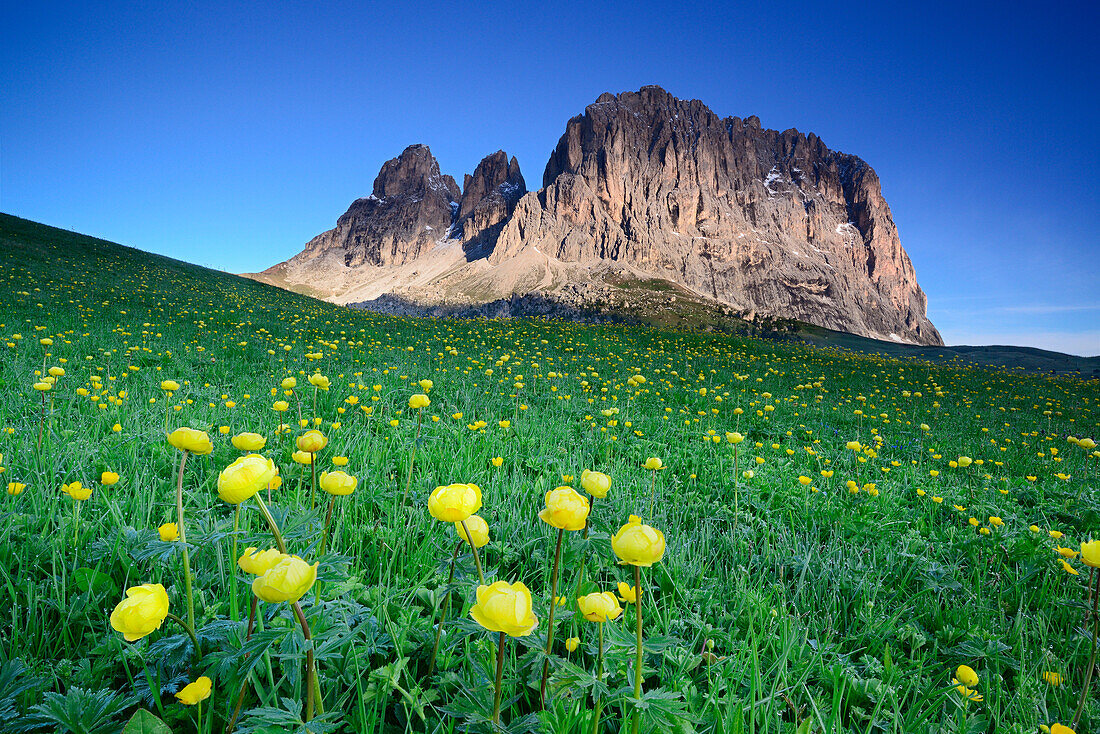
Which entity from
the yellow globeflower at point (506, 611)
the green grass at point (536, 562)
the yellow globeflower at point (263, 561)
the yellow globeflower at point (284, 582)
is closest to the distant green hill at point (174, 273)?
the green grass at point (536, 562)

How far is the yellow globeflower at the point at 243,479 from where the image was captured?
38.9 inches

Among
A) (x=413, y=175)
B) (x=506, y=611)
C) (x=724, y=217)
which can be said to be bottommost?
(x=506, y=611)

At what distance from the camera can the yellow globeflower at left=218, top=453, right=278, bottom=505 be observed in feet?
3.24

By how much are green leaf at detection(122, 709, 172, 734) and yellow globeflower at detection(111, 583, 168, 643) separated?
0.67 feet

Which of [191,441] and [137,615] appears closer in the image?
[137,615]

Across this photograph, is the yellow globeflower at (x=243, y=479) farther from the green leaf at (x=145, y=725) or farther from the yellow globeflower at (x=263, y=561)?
the green leaf at (x=145, y=725)

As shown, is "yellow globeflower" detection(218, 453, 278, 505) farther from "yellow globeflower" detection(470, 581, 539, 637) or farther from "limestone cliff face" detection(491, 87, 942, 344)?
"limestone cliff face" detection(491, 87, 942, 344)

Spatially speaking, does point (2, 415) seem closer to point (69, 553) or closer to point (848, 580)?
point (69, 553)

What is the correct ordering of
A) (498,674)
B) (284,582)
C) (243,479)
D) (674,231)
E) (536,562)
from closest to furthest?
(284,582), (498,674), (243,479), (536,562), (674,231)

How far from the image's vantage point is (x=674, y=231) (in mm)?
118938

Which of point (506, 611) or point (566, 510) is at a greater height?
point (566, 510)

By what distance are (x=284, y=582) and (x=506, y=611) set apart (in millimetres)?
408

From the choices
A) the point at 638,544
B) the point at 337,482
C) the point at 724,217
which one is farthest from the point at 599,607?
the point at 724,217

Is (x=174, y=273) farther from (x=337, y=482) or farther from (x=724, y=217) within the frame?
(x=724, y=217)
